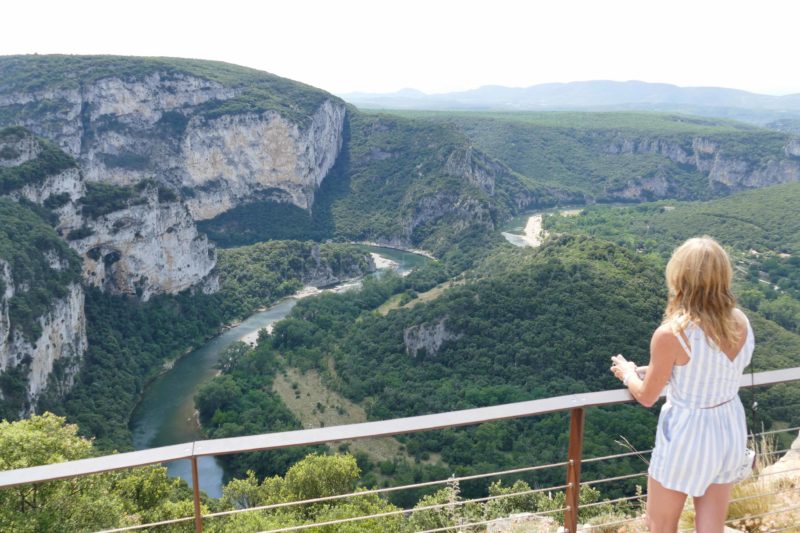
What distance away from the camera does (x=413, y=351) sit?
37906mm

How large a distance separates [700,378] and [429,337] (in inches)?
1370

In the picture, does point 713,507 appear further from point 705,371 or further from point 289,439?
point 289,439

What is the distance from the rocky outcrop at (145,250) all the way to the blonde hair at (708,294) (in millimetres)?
45512

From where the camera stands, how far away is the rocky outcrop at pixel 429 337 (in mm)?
37188

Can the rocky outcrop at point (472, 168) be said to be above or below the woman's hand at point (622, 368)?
below

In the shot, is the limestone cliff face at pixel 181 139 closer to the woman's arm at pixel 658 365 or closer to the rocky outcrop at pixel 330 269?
the rocky outcrop at pixel 330 269

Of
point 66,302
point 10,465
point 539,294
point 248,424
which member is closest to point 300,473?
point 10,465

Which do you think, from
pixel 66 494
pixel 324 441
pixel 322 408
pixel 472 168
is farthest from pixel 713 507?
pixel 472 168

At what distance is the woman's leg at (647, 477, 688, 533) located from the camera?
3129mm

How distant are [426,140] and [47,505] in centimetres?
8975

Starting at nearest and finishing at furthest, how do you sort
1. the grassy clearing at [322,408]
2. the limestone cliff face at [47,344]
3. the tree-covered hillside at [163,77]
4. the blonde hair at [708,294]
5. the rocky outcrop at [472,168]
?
the blonde hair at [708,294], the grassy clearing at [322,408], the limestone cliff face at [47,344], the tree-covered hillside at [163,77], the rocky outcrop at [472,168]

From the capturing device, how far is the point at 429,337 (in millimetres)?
37531

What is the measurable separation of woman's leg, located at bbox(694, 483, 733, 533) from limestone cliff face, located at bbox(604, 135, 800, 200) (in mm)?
119243

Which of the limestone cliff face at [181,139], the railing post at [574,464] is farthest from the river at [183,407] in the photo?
the limestone cliff face at [181,139]
